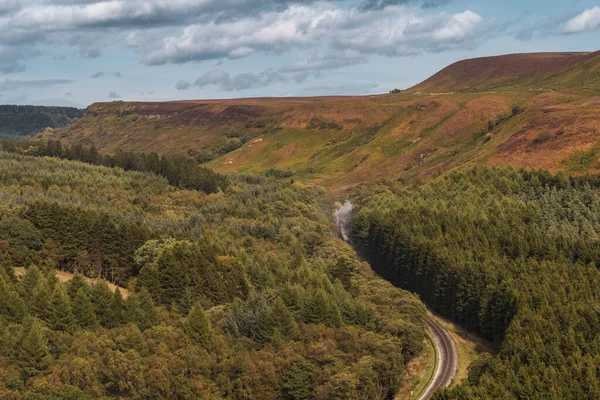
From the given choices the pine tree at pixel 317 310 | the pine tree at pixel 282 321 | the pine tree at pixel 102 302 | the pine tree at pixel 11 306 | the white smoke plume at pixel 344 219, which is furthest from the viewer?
the white smoke plume at pixel 344 219

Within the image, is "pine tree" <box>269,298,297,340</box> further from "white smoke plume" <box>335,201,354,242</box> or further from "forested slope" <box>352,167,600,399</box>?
"white smoke plume" <box>335,201,354,242</box>

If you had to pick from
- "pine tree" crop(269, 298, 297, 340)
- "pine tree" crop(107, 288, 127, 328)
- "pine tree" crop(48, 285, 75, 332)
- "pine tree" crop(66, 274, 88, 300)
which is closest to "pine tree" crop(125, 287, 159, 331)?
"pine tree" crop(107, 288, 127, 328)

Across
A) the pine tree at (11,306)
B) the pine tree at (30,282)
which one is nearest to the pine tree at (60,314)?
the pine tree at (11,306)

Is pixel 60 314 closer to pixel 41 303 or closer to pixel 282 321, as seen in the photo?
pixel 41 303

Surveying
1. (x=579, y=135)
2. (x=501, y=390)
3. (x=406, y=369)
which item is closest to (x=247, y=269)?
(x=406, y=369)

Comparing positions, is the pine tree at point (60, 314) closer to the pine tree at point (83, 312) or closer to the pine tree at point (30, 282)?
the pine tree at point (83, 312)

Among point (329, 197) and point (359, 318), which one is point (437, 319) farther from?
point (329, 197)

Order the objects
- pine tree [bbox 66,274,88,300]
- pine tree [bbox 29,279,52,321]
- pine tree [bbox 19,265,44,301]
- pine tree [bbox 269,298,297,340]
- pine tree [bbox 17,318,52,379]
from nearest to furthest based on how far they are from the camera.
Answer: pine tree [bbox 17,318,52,379] → pine tree [bbox 29,279,52,321] → pine tree [bbox 269,298,297,340] → pine tree [bbox 66,274,88,300] → pine tree [bbox 19,265,44,301]

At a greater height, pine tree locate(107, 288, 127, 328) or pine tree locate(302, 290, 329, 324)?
pine tree locate(107, 288, 127, 328)
